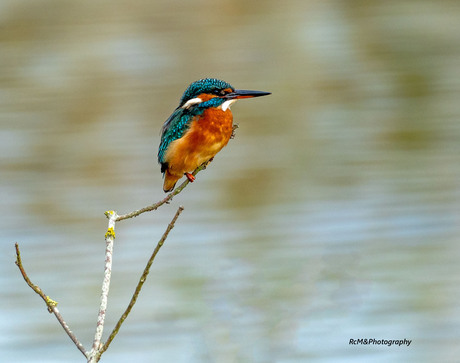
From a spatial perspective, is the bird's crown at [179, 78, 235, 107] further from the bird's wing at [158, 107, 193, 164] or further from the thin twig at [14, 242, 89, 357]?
the thin twig at [14, 242, 89, 357]

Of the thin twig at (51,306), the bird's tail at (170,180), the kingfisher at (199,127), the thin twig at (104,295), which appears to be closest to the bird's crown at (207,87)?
the kingfisher at (199,127)

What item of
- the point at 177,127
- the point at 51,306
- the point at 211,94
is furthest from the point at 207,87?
the point at 51,306

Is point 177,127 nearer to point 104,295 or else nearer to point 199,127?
point 199,127

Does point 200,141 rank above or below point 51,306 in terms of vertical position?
above

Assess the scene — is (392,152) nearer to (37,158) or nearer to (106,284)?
(37,158)

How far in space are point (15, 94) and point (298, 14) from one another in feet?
6.50

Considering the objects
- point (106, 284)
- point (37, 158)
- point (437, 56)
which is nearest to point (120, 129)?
point (37, 158)

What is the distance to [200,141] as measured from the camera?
2.17 meters

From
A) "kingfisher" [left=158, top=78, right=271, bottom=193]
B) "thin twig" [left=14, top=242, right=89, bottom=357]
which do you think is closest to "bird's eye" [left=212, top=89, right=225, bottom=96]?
"kingfisher" [left=158, top=78, right=271, bottom=193]

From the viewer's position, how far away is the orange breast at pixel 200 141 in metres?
2.18

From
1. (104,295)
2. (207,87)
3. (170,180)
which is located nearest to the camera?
(104,295)

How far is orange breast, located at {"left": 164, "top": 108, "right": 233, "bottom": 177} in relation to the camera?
218cm

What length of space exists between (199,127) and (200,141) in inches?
1.9

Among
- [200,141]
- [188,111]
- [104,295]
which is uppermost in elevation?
[188,111]
